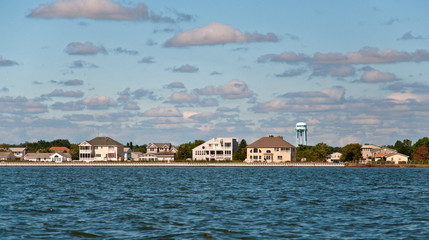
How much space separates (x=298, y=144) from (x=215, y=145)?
108 ft

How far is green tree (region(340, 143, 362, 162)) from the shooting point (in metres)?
184

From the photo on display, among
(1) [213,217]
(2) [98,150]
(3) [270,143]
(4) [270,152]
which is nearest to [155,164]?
(2) [98,150]

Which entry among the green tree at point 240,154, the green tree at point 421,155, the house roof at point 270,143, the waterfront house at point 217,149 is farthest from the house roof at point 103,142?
the green tree at point 421,155

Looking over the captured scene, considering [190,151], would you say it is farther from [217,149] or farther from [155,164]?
[155,164]

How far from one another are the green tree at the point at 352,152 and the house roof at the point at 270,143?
77.9 ft

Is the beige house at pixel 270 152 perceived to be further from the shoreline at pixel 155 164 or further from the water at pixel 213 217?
the water at pixel 213 217

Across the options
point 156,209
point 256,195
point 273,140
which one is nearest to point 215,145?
point 273,140

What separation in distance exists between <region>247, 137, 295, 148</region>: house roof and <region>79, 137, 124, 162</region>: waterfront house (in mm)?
46547

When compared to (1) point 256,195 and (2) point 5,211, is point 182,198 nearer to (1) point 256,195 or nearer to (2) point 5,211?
(1) point 256,195

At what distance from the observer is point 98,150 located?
185 m

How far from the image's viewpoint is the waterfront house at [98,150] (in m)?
184

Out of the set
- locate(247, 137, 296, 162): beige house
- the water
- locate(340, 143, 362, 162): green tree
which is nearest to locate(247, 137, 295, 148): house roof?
locate(247, 137, 296, 162): beige house

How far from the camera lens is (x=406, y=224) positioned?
30156mm

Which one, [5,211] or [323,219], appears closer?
[323,219]
